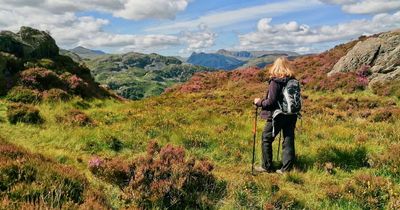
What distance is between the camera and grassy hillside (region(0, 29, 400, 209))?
24.3 ft

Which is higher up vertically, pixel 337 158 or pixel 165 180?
pixel 165 180

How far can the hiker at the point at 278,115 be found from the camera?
9.93 metres

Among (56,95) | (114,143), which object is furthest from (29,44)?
(114,143)

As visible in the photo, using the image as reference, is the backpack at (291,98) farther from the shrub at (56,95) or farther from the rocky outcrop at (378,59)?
the rocky outcrop at (378,59)

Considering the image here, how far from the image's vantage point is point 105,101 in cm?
2364

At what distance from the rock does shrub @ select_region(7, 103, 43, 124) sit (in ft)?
36.0

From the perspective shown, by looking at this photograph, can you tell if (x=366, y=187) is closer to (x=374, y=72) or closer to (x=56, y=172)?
(x=56, y=172)

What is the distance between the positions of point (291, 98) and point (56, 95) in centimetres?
1408

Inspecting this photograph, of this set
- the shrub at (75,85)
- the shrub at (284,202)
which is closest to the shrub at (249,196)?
the shrub at (284,202)

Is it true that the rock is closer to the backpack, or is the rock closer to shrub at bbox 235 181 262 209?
the backpack

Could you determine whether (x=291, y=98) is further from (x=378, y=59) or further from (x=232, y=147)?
(x=378, y=59)

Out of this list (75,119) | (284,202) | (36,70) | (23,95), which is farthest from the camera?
(36,70)

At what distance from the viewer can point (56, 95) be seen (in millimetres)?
19828

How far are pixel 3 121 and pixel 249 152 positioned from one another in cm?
968
